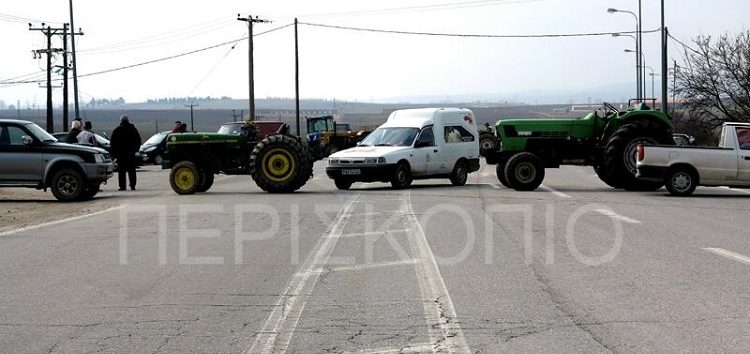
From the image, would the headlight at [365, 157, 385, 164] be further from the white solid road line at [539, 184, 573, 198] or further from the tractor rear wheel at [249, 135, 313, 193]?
the white solid road line at [539, 184, 573, 198]

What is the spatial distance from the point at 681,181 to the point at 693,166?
1.44ft

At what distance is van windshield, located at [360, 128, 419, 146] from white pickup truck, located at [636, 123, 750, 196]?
254 inches

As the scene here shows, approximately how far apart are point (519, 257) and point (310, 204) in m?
8.67

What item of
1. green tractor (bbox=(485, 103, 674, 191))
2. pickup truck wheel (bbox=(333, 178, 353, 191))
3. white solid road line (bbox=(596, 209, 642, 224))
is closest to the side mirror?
green tractor (bbox=(485, 103, 674, 191))

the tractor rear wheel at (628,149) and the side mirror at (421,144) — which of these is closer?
the tractor rear wheel at (628,149)

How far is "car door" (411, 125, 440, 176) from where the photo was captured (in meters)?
26.3

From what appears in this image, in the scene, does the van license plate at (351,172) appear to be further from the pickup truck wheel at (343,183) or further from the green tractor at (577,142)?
the green tractor at (577,142)

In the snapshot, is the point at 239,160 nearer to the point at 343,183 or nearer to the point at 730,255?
the point at 343,183

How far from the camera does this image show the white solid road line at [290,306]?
24.1ft

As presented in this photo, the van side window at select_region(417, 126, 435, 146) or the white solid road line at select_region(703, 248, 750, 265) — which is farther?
the van side window at select_region(417, 126, 435, 146)

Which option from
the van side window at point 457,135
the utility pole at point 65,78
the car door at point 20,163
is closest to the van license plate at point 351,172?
the van side window at point 457,135

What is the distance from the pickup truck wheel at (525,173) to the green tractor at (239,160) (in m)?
5.05

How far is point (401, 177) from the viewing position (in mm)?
25703

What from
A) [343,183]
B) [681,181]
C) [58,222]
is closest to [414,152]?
[343,183]
